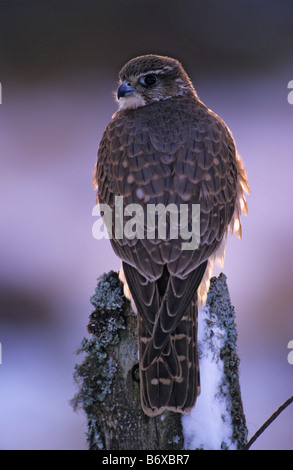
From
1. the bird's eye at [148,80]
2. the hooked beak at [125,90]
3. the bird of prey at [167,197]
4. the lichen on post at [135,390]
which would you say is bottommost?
the lichen on post at [135,390]

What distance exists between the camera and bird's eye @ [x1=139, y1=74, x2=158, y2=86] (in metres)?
3.96

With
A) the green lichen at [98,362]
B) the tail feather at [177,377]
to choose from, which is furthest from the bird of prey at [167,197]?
the green lichen at [98,362]

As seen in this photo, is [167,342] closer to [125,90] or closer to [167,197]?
[167,197]

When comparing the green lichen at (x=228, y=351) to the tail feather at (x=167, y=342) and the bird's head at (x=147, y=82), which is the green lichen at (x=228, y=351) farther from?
the bird's head at (x=147, y=82)

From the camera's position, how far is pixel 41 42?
7.70m

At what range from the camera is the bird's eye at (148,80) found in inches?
156

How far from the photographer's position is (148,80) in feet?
13.1

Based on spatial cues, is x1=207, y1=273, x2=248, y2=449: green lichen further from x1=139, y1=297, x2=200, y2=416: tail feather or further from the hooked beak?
the hooked beak

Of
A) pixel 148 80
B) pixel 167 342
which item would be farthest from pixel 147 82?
pixel 167 342

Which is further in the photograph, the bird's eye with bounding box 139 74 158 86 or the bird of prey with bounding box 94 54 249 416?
the bird's eye with bounding box 139 74 158 86

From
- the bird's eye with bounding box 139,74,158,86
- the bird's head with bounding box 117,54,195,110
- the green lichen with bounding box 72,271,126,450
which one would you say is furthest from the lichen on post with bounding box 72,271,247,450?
the bird's eye with bounding box 139,74,158,86

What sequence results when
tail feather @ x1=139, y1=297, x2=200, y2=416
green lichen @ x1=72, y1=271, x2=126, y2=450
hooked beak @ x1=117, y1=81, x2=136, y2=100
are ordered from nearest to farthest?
tail feather @ x1=139, y1=297, x2=200, y2=416
green lichen @ x1=72, y1=271, x2=126, y2=450
hooked beak @ x1=117, y1=81, x2=136, y2=100

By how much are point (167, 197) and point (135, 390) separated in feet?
3.11

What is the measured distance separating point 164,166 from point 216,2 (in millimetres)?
5256
